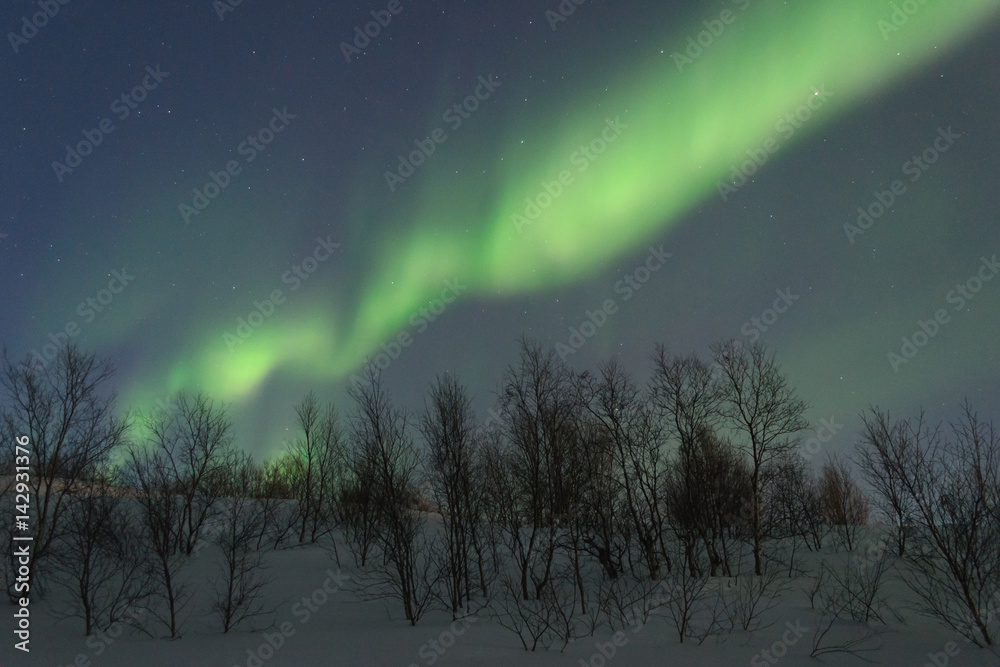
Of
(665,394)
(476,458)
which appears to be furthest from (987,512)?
(476,458)

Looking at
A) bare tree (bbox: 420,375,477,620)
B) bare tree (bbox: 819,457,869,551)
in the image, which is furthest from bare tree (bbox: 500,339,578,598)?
bare tree (bbox: 819,457,869,551)

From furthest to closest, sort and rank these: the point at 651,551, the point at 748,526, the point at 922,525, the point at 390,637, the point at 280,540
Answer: the point at 280,540
the point at 748,526
the point at 651,551
the point at 390,637
the point at 922,525

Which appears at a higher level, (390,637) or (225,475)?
(225,475)

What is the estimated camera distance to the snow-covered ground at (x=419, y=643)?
13.1 m

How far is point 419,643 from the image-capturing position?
15.6 metres

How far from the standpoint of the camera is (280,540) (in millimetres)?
34438

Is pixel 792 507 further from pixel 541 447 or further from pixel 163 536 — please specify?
pixel 163 536

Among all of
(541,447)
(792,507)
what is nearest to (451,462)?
(541,447)

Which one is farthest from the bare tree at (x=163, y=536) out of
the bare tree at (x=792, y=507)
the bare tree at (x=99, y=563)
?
the bare tree at (x=792, y=507)

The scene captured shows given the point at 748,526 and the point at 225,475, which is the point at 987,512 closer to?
the point at 748,526

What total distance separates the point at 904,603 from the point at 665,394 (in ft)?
41.4

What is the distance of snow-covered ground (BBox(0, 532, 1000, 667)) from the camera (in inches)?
516

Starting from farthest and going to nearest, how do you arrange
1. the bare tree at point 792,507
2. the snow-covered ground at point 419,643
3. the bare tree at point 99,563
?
the bare tree at point 792,507, the bare tree at point 99,563, the snow-covered ground at point 419,643

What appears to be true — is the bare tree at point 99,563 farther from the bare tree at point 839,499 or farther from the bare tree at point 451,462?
the bare tree at point 839,499
